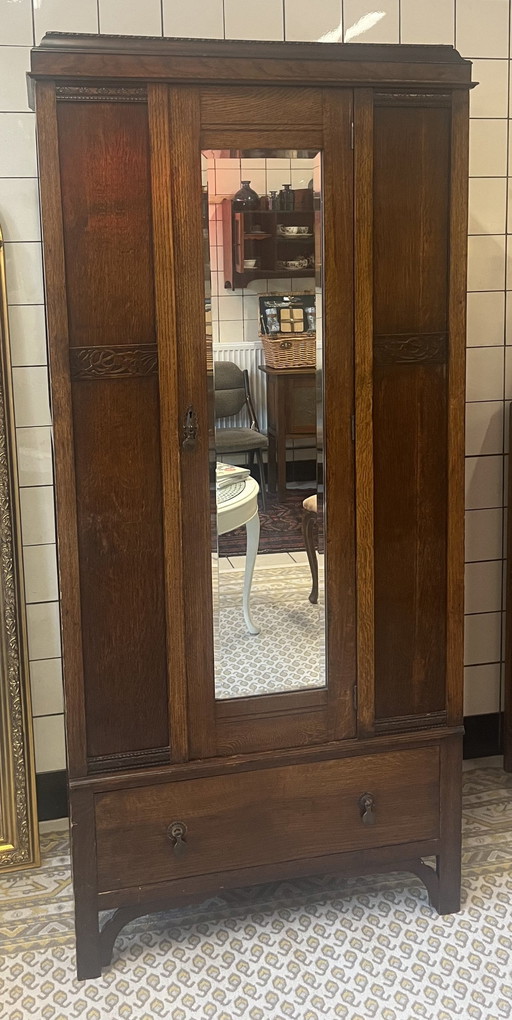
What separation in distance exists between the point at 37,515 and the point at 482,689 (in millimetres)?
1422

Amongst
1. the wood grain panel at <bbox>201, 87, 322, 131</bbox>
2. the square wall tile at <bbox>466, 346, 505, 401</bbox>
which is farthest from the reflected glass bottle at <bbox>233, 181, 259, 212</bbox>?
the square wall tile at <bbox>466, 346, 505, 401</bbox>

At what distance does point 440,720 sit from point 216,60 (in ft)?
4.80

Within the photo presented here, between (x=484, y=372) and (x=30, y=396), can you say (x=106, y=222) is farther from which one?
(x=484, y=372)

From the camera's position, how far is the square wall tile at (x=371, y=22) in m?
2.62

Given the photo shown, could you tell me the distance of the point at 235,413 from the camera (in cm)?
209

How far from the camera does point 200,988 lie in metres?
2.14

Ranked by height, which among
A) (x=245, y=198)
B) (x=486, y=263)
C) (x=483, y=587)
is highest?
(x=245, y=198)

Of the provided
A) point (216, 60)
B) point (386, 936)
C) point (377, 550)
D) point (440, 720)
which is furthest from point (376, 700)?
point (216, 60)

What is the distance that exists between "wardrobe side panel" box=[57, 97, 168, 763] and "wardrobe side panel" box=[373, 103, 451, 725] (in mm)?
475

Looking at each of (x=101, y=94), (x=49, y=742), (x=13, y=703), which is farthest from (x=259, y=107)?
(x=49, y=742)

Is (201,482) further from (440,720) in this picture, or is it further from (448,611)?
(440,720)

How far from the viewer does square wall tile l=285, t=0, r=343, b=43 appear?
8.45 feet

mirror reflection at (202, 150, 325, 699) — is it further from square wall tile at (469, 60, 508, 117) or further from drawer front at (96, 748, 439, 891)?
square wall tile at (469, 60, 508, 117)

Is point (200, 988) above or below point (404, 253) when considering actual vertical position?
below
